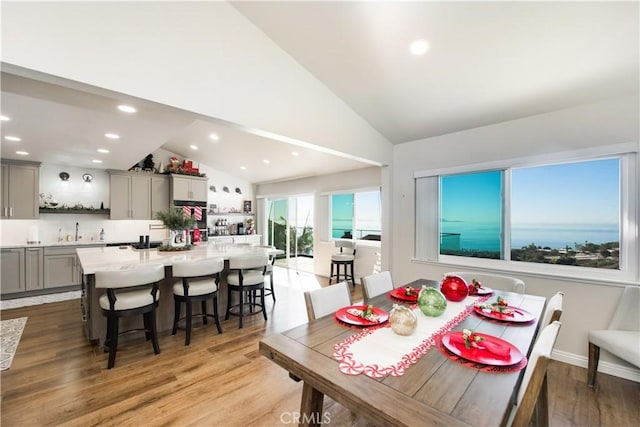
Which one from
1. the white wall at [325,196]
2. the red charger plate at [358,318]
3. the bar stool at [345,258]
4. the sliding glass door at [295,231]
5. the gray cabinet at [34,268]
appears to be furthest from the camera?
the sliding glass door at [295,231]

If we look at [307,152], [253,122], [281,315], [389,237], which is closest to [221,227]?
[307,152]

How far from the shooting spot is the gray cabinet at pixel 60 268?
479 cm

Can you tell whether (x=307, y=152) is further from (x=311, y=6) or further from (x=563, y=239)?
(x=563, y=239)

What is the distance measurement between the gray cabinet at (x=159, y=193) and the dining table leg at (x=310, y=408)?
20.6 feet

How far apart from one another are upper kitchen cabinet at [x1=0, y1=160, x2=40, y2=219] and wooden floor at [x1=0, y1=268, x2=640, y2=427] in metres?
2.94

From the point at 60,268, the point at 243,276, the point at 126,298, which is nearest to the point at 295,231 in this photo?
the point at 243,276

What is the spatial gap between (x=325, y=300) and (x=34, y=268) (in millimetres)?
5776

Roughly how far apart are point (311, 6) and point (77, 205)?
617cm

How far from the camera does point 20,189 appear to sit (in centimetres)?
480

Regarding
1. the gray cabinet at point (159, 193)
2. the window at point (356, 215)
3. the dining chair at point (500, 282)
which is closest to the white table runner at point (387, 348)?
the dining chair at point (500, 282)

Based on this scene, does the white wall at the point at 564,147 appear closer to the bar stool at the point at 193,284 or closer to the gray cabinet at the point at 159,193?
the bar stool at the point at 193,284

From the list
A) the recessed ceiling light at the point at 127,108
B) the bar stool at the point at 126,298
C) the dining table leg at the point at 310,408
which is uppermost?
the recessed ceiling light at the point at 127,108

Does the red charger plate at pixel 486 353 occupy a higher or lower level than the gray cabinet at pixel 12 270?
higher

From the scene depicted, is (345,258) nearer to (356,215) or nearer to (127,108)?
(356,215)
